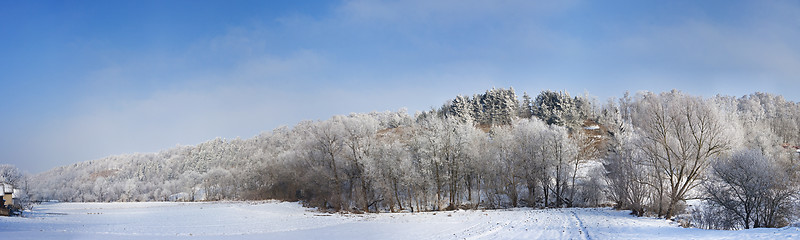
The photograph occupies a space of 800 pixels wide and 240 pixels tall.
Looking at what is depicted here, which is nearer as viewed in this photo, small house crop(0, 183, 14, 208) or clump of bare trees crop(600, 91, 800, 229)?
clump of bare trees crop(600, 91, 800, 229)

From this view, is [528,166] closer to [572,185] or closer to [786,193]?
[572,185]

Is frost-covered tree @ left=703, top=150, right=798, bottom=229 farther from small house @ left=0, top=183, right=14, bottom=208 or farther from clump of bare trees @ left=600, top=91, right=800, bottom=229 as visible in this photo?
small house @ left=0, top=183, right=14, bottom=208

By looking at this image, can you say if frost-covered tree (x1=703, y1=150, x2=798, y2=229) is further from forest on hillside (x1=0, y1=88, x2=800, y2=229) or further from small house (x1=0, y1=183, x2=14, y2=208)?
small house (x1=0, y1=183, x2=14, y2=208)

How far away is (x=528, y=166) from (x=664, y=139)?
20.8 meters

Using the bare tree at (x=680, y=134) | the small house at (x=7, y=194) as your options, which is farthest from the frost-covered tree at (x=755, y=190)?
the small house at (x=7, y=194)

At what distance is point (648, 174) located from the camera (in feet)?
108

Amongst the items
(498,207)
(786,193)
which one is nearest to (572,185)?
(498,207)

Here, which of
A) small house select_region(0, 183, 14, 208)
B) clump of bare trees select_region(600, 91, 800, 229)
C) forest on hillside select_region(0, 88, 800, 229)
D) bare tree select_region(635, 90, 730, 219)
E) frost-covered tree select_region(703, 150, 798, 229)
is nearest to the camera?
frost-covered tree select_region(703, 150, 798, 229)

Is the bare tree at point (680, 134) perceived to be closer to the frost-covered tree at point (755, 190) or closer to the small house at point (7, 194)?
the frost-covered tree at point (755, 190)

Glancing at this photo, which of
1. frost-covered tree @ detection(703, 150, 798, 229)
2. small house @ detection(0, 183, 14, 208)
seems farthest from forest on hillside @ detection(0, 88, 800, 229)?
small house @ detection(0, 183, 14, 208)

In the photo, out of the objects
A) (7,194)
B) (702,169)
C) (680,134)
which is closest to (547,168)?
(680,134)

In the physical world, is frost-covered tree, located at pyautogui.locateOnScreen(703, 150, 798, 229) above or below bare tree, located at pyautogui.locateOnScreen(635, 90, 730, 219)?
below

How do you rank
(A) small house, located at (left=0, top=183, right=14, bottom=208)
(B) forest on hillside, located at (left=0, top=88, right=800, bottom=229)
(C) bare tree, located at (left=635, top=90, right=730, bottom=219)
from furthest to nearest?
(A) small house, located at (left=0, top=183, right=14, bottom=208) → (C) bare tree, located at (left=635, top=90, right=730, bottom=219) → (B) forest on hillside, located at (left=0, top=88, right=800, bottom=229)

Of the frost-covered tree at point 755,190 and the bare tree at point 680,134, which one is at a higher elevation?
the bare tree at point 680,134
